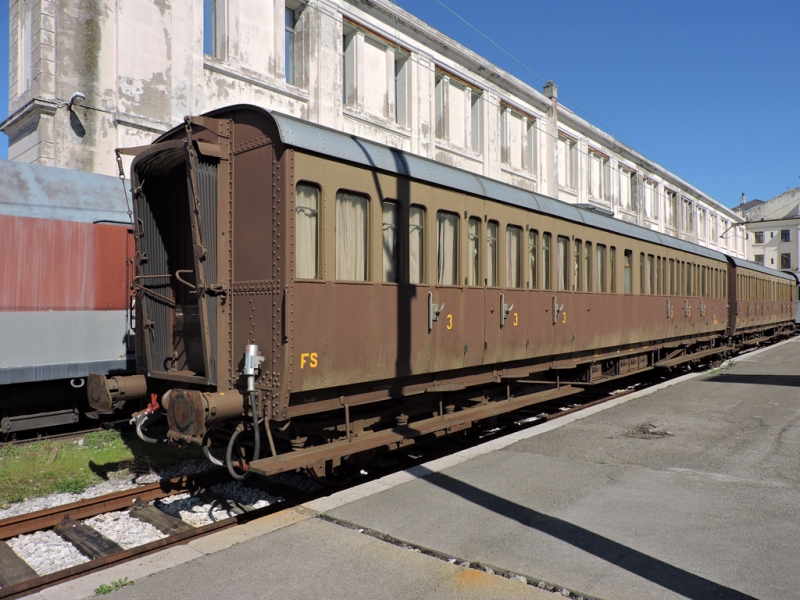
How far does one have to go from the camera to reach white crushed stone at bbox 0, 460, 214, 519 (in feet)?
20.3

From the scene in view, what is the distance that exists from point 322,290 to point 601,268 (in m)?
7.29

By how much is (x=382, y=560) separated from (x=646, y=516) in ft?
7.13

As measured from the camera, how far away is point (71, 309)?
8.62 meters

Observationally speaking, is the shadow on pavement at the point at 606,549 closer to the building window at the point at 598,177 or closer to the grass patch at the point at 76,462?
the grass patch at the point at 76,462

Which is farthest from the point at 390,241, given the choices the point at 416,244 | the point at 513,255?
the point at 513,255

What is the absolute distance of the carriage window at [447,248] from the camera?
722 cm

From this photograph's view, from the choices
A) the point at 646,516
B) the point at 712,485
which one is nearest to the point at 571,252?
the point at 712,485

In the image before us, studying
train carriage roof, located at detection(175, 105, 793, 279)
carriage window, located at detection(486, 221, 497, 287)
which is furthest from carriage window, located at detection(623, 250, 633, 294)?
carriage window, located at detection(486, 221, 497, 287)

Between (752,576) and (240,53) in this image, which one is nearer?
(752,576)

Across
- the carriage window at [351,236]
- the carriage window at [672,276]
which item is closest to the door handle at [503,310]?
the carriage window at [351,236]

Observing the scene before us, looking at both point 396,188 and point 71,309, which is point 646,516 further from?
point 71,309

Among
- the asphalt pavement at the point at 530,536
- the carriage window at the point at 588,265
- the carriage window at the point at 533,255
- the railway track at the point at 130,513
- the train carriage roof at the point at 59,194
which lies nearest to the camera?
the asphalt pavement at the point at 530,536

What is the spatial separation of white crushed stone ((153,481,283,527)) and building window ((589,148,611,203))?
83.3 ft

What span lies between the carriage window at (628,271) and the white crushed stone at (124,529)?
1002 centimetres
